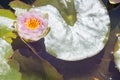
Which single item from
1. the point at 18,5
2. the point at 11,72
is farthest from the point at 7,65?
the point at 18,5

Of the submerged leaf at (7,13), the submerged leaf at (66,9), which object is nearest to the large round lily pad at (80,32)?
the submerged leaf at (66,9)

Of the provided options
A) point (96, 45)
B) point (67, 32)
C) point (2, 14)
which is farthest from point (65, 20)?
point (2, 14)

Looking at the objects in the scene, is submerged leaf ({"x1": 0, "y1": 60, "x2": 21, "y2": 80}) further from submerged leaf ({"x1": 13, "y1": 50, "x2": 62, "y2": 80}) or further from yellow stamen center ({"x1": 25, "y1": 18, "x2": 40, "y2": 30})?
yellow stamen center ({"x1": 25, "y1": 18, "x2": 40, "y2": 30})

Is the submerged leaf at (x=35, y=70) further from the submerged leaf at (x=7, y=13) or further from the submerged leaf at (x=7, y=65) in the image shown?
the submerged leaf at (x=7, y=13)

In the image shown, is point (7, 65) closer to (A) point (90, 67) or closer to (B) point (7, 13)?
(B) point (7, 13)

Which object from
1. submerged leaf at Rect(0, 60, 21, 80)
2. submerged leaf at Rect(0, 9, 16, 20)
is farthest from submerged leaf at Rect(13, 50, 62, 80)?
submerged leaf at Rect(0, 9, 16, 20)
